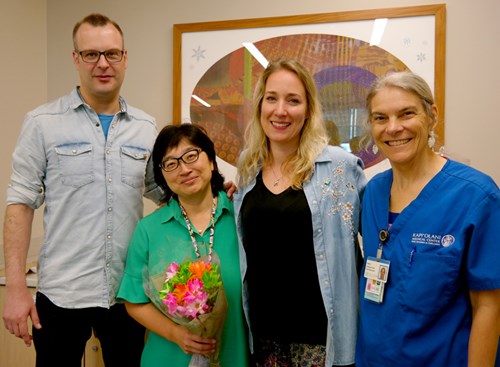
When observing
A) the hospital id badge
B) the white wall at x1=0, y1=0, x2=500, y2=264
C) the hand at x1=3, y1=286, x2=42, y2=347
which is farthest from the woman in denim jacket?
the white wall at x1=0, y1=0, x2=500, y2=264

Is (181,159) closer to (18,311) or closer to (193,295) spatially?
(193,295)

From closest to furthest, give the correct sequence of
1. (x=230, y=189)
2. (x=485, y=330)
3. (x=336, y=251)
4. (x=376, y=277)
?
1. (x=485, y=330)
2. (x=376, y=277)
3. (x=336, y=251)
4. (x=230, y=189)

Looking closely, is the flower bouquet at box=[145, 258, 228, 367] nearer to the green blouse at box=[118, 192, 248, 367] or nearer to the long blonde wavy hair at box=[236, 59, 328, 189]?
the green blouse at box=[118, 192, 248, 367]

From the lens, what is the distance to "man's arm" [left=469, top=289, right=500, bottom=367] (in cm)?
121

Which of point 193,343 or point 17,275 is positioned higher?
point 17,275

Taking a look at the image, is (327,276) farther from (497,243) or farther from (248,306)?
(497,243)

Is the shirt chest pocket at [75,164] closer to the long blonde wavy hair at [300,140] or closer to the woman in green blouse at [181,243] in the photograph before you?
the woman in green blouse at [181,243]

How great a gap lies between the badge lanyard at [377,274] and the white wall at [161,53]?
1277 millimetres

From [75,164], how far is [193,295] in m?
0.76

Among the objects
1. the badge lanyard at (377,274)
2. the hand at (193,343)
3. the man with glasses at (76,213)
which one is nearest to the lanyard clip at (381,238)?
the badge lanyard at (377,274)

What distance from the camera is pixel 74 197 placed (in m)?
1.73

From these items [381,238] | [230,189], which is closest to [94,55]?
[230,189]

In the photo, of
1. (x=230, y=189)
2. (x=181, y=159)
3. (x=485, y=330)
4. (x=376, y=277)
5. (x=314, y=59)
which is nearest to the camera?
(x=485, y=330)

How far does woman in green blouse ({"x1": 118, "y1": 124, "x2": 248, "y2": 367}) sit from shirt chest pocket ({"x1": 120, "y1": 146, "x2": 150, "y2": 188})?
0.15 m
